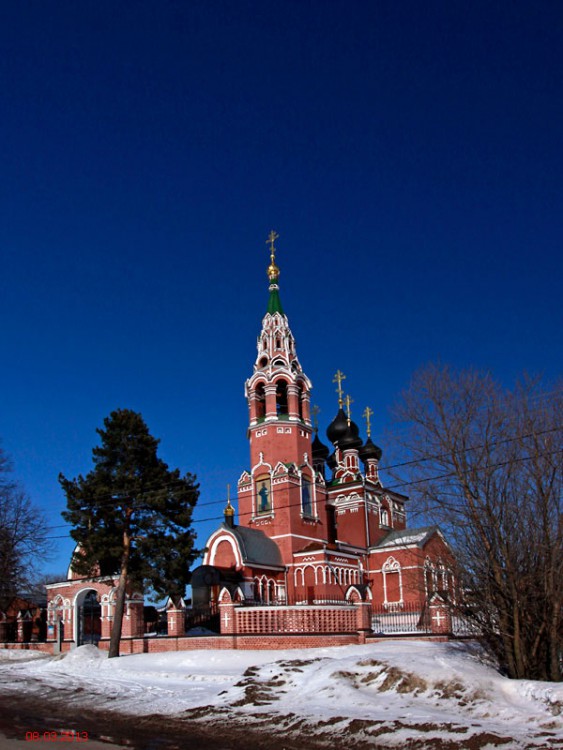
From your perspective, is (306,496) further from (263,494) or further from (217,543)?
(217,543)

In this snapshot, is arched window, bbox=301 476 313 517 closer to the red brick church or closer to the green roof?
the red brick church

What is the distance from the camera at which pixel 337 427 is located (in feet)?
168

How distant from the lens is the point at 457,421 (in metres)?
14.6

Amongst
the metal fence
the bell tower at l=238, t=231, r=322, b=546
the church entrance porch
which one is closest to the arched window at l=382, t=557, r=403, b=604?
the bell tower at l=238, t=231, r=322, b=546

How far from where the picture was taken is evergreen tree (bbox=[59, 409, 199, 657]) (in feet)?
84.0

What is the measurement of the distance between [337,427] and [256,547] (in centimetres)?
1558

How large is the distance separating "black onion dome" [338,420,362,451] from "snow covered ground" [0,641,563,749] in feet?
96.8

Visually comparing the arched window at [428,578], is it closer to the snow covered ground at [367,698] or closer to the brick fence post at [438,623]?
the snow covered ground at [367,698]

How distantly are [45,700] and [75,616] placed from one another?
1603cm

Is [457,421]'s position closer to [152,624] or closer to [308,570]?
[152,624]
